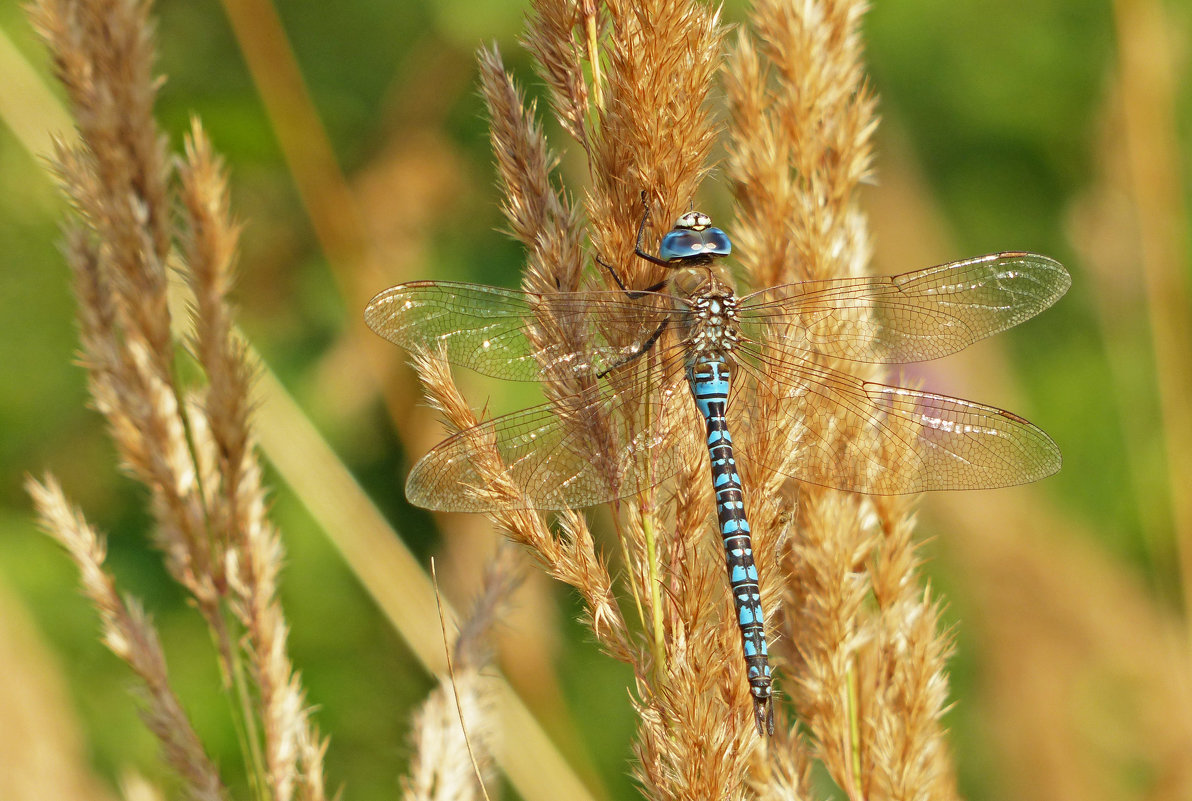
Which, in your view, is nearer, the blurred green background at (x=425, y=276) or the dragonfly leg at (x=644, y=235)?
the dragonfly leg at (x=644, y=235)

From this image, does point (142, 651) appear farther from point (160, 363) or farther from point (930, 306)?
point (930, 306)

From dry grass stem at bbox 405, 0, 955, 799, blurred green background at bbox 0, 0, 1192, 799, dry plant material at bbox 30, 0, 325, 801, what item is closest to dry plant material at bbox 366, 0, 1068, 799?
dry grass stem at bbox 405, 0, 955, 799

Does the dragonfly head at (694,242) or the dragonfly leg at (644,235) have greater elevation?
the dragonfly head at (694,242)

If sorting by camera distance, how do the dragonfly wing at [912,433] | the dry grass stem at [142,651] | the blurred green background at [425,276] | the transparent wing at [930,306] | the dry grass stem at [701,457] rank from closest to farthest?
the dry grass stem at [701,457], the dry grass stem at [142,651], the dragonfly wing at [912,433], the transparent wing at [930,306], the blurred green background at [425,276]

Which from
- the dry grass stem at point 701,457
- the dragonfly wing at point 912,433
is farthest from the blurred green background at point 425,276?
the dry grass stem at point 701,457

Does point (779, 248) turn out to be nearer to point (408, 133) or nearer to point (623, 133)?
point (623, 133)

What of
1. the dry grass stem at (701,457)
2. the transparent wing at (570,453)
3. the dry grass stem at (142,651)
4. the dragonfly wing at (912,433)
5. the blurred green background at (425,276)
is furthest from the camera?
the blurred green background at (425,276)

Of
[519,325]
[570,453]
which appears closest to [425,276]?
[519,325]

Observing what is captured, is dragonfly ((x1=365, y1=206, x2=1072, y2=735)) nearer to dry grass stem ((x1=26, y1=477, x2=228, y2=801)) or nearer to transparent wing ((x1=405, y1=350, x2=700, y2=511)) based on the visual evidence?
transparent wing ((x1=405, y1=350, x2=700, y2=511))

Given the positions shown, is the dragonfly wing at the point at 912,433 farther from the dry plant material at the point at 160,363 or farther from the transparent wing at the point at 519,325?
the dry plant material at the point at 160,363
